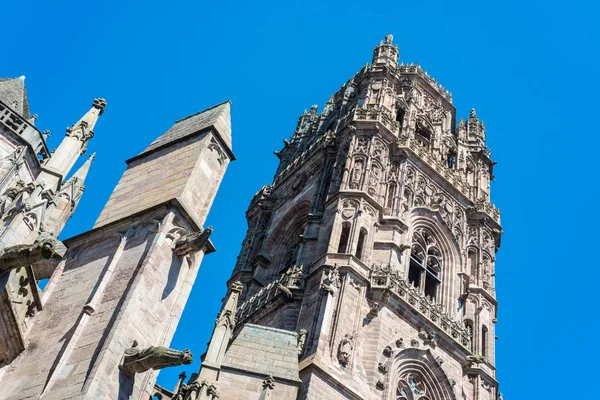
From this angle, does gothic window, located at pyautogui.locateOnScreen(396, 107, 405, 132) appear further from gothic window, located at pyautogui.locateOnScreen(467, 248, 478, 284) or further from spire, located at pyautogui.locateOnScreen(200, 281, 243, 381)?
spire, located at pyautogui.locateOnScreen(200, 281, 243, 381)

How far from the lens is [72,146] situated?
12.1m

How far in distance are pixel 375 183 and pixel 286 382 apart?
11510 millimetres

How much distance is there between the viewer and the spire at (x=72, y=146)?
446 inches

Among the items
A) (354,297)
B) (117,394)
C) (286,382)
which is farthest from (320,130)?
(117,394)

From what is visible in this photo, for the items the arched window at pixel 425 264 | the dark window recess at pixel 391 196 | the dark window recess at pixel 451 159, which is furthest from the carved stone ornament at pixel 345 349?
the dark window recess at pixel 451 159

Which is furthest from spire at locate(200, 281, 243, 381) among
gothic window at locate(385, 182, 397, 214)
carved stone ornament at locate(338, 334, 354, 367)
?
gothic window at locate(385, 182, 397, 214)

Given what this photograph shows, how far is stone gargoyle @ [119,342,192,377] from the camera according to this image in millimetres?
8562

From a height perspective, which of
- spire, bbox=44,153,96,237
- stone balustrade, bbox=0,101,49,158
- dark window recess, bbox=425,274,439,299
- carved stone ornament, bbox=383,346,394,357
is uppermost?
dark window recess, bbox=425,274,439,299

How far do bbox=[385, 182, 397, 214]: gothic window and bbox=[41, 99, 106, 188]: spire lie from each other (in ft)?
56.7

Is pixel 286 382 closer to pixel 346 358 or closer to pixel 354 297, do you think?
pixel 346 358

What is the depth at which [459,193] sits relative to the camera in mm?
33219

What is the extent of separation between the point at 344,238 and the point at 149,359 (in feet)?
60.3

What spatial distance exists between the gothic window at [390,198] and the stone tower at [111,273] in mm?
17183

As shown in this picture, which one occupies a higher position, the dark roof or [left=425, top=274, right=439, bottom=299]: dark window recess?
[left=425, top=274, right=439, bottom=299]: dark window recess
